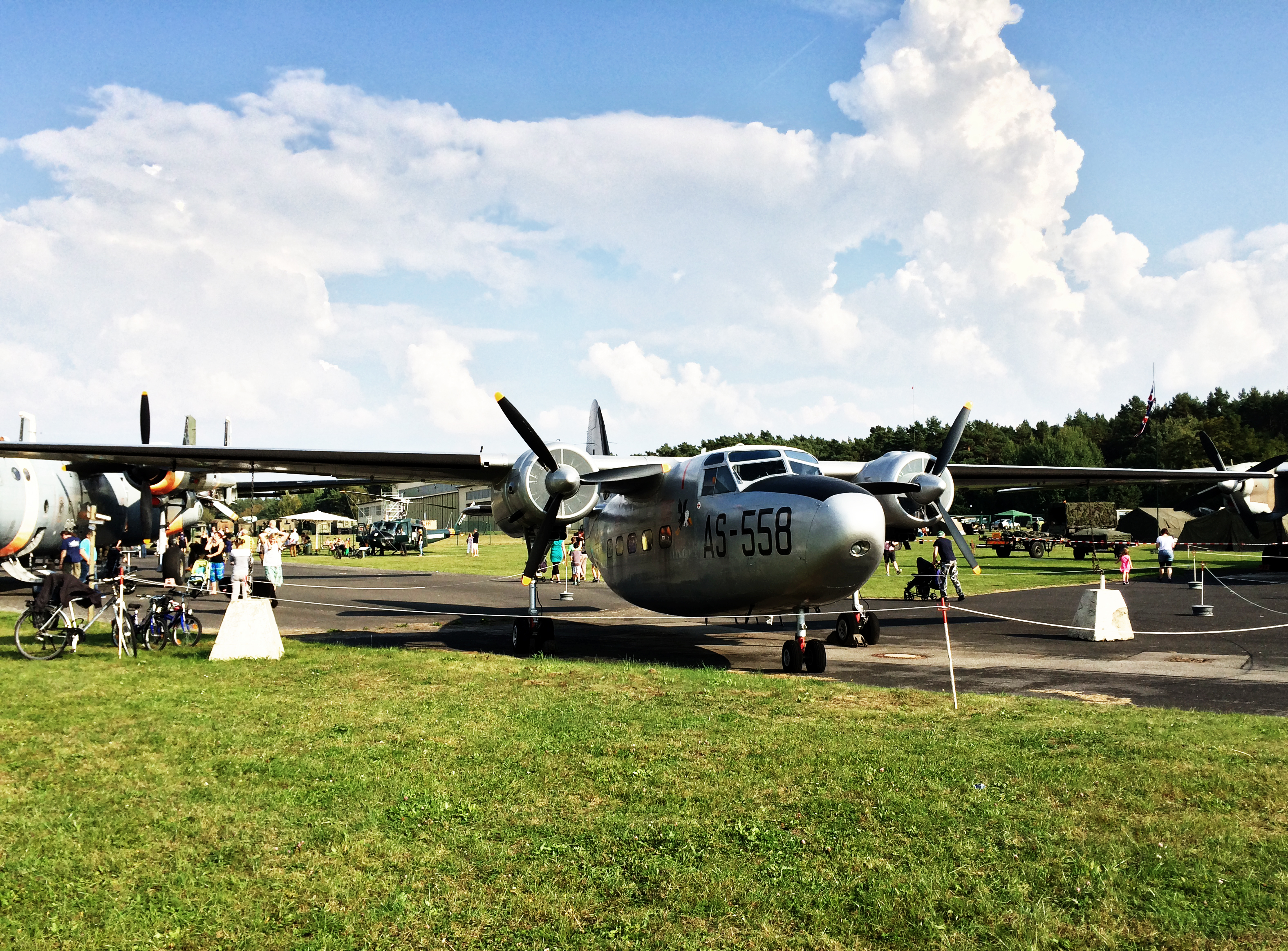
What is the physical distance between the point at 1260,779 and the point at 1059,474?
1683 centimetres

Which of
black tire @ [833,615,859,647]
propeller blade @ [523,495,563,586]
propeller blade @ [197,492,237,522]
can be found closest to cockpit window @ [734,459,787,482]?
propeller blade @ [523,495,563,586]

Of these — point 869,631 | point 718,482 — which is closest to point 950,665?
point 718,482

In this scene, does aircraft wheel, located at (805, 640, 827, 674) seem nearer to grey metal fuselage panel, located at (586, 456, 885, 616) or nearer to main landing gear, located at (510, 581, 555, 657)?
grey metal fuselage panel, located at (586, 456, 885, 616)

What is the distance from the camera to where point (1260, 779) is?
653 centimetres

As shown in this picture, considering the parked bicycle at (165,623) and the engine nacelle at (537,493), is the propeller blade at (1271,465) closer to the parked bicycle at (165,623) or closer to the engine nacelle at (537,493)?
the engine nacelle at (537,493)

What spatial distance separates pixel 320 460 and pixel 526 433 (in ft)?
14.3

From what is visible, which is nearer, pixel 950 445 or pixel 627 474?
pixel 627 474

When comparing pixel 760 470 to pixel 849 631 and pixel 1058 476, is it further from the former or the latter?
pixel 1058 476

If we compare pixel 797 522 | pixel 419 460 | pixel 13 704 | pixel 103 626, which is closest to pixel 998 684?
pixel 797 522

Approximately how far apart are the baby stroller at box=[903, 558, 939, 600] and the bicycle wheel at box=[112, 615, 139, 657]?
64.4 ft

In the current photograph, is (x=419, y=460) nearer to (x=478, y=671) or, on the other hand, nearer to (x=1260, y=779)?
(x=478, y=671)

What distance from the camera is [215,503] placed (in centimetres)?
3634

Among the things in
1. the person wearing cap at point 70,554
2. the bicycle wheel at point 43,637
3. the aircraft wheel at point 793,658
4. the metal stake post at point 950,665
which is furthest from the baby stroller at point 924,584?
the bicycle wheel at point 43,637

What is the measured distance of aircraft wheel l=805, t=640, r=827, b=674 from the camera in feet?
43.1
